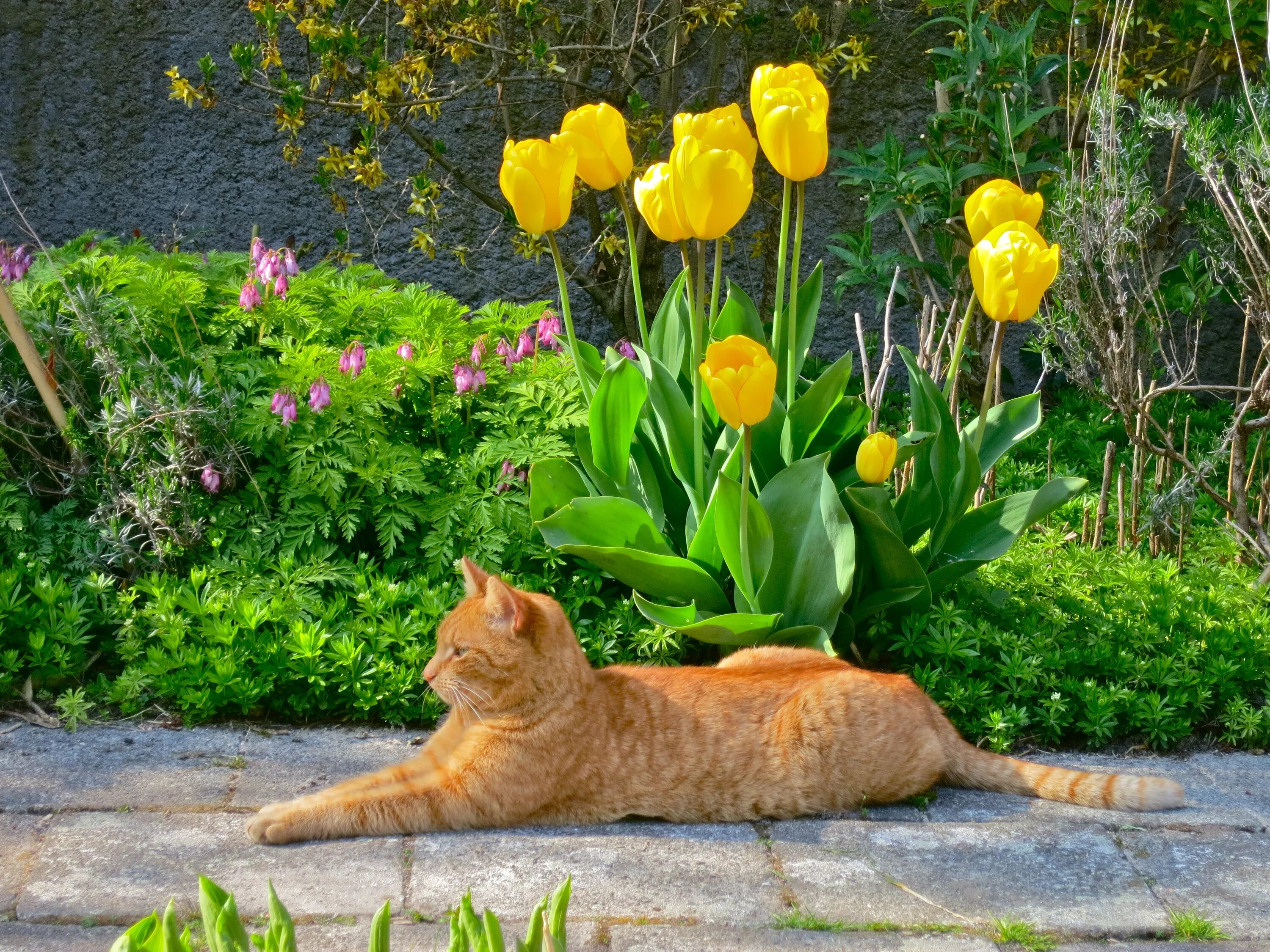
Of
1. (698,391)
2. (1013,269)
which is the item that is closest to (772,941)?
(698,391)

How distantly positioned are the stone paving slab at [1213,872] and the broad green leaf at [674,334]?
2.11 meters

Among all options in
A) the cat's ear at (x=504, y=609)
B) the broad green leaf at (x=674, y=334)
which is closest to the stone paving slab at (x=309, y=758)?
the cat's ear at (x=504, y=609)

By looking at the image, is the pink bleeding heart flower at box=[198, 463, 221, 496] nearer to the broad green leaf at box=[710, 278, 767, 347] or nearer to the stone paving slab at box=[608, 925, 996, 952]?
the broad green leaf at box=[710, 278, 767, 347]

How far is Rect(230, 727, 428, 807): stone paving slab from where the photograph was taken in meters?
→ 3.39

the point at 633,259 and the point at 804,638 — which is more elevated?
the point at 633,259

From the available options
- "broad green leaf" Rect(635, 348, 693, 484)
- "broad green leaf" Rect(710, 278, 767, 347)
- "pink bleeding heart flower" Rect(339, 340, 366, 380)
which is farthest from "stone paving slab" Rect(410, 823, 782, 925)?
"pink bleeding heart flower" Rect(339, 340, 366, 380)

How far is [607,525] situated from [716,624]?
0.50 meters

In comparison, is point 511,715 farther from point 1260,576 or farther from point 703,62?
point 703,62

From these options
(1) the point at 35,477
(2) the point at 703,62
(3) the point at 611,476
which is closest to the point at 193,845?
(3) the point at 611,476

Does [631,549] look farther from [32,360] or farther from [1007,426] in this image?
[32,360]

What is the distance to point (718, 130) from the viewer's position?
370cm

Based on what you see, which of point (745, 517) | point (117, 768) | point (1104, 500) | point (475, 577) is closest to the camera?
point (475, 577)

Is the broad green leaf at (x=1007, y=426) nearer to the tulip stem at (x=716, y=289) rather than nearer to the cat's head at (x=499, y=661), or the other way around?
the tulip stem at (x=716, y=289)

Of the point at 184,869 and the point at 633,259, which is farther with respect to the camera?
the point at 633,259
